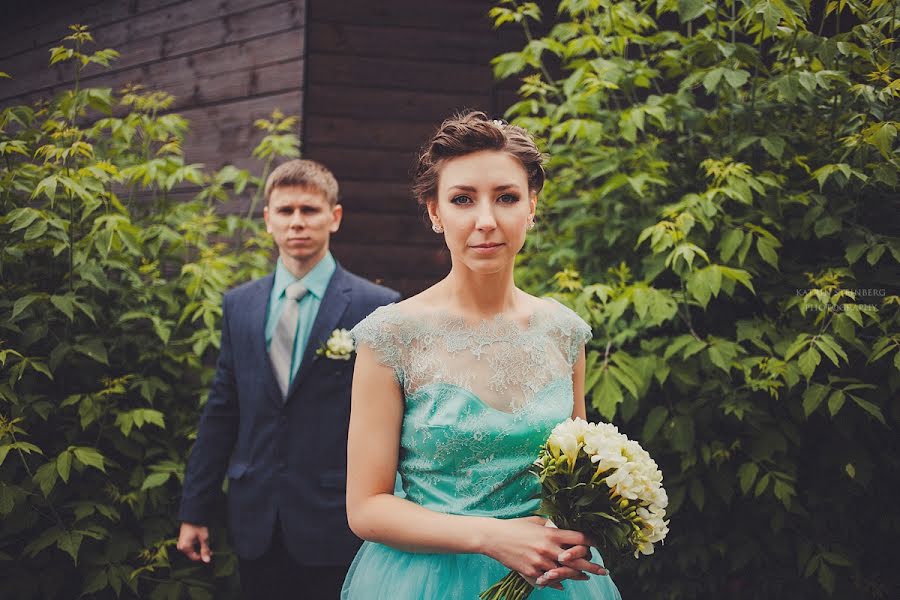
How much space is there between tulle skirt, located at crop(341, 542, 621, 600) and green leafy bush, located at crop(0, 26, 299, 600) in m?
1.76

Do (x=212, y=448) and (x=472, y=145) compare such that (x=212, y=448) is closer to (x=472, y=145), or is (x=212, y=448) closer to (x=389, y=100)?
(x=472, y=145)

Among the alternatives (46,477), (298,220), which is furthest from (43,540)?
(298,220)

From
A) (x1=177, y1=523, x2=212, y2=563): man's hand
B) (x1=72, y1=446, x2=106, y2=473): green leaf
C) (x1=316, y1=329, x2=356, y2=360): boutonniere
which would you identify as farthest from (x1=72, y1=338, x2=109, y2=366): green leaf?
(x1=316, y1=329, x2=356, y2=360): boutonniere

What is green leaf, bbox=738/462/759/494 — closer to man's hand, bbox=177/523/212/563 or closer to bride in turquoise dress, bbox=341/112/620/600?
bride in turquoise dress, bbox=341/112/620/600

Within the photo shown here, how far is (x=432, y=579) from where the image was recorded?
62.1 inches

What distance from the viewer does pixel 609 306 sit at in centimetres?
277

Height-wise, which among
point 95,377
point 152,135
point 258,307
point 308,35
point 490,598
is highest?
point 308,35

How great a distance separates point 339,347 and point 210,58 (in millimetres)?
3084

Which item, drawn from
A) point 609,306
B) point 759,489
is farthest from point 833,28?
point 759,489

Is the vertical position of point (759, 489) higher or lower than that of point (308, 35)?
lower

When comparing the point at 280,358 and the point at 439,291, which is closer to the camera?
the point at 439,291

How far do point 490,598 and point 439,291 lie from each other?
0.71 m

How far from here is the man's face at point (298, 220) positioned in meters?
2.81

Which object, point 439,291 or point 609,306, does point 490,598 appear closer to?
point 439,291
